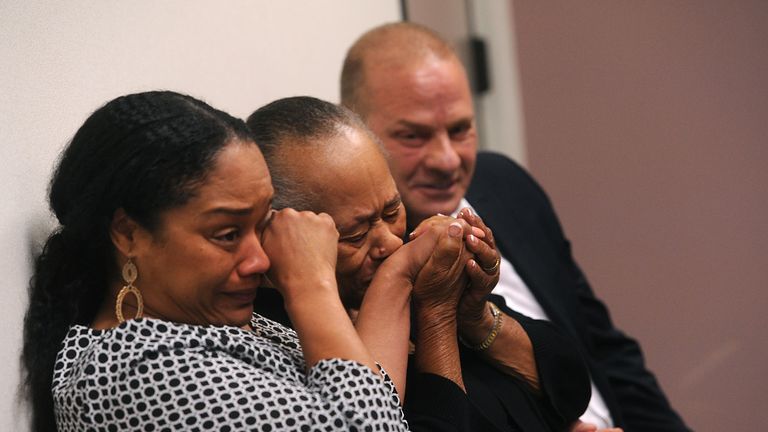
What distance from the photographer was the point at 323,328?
138 cm

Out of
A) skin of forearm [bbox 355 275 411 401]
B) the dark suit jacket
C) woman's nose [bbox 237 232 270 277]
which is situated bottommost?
the dark suit jacket

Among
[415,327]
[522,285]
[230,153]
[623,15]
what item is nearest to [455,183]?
[522,285]

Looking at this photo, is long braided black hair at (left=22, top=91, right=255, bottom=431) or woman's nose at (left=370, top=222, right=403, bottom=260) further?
woman's nose at (left=370, top=222, right=403, bottom=260)

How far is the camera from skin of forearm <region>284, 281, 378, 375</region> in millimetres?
1357

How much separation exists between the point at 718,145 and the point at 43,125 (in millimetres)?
2574

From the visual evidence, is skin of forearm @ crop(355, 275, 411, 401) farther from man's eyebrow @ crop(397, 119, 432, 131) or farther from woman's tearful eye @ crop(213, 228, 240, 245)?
man's eyebrow @ crop(397, 119, 432, 131)

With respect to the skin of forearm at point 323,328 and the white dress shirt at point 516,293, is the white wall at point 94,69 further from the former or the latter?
the white dress shirt at point 516,293

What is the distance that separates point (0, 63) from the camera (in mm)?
1377

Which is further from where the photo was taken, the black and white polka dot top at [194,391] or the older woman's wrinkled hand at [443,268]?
the older woman's wrinkled hand at [443,268]

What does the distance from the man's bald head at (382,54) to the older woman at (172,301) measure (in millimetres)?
1064

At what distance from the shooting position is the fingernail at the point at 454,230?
1635mm

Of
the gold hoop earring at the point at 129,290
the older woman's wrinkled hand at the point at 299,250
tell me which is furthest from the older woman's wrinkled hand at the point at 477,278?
the gold hoop earring at the point at 129,290

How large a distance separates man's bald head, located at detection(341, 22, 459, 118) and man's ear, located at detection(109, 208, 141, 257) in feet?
3.88

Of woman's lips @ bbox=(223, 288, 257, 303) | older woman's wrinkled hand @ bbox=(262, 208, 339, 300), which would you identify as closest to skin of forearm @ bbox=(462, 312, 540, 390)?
older woman's wrinkled hand @ bbox=(262, 208, 339, 300)
